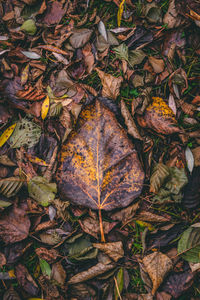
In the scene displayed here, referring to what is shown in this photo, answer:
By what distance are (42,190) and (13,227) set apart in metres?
0.40

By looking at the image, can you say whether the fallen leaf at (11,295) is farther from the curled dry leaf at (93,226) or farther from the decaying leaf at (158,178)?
the decaying leaf at (158,178)

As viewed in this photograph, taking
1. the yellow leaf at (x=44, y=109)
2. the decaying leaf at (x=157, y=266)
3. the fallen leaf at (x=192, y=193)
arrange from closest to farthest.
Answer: the decaying leaf at (x=157, y=266) < the fallen leaf at (x=192, y=193) < the yellow leaf at (x=44, y=109)

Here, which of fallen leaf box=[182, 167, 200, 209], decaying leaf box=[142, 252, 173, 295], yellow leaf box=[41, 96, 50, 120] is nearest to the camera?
decaying leaf box=[142, 252, 173, 295]

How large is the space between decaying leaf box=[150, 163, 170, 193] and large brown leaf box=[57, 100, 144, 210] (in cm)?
11

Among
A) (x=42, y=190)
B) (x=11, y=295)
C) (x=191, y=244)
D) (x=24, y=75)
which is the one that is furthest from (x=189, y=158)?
(x=11, y=295)

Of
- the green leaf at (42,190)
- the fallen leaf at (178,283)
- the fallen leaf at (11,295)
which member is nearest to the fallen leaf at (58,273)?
the fallen leaf at (11,295)

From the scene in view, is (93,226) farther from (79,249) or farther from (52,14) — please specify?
(52,14)

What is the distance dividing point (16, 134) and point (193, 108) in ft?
5.25

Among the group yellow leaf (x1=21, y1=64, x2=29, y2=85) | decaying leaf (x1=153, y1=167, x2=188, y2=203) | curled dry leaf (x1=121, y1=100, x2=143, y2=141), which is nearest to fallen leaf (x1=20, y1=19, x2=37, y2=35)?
yellow leaf (x1=21, y1=64, x2=29, y2=85)

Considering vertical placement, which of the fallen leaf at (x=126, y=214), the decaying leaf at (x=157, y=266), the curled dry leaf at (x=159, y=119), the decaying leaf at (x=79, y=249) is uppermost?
the curled dry leaf at (x=159, y=119)

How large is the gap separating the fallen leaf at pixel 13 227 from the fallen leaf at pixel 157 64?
1.76 meters

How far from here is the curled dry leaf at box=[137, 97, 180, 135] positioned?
1.88 m

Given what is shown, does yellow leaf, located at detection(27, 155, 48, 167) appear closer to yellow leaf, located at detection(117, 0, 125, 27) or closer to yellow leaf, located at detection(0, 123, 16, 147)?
yellow leaf, located at detection(0, 123, 16, 147)

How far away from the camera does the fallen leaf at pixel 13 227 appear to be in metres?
1.87
